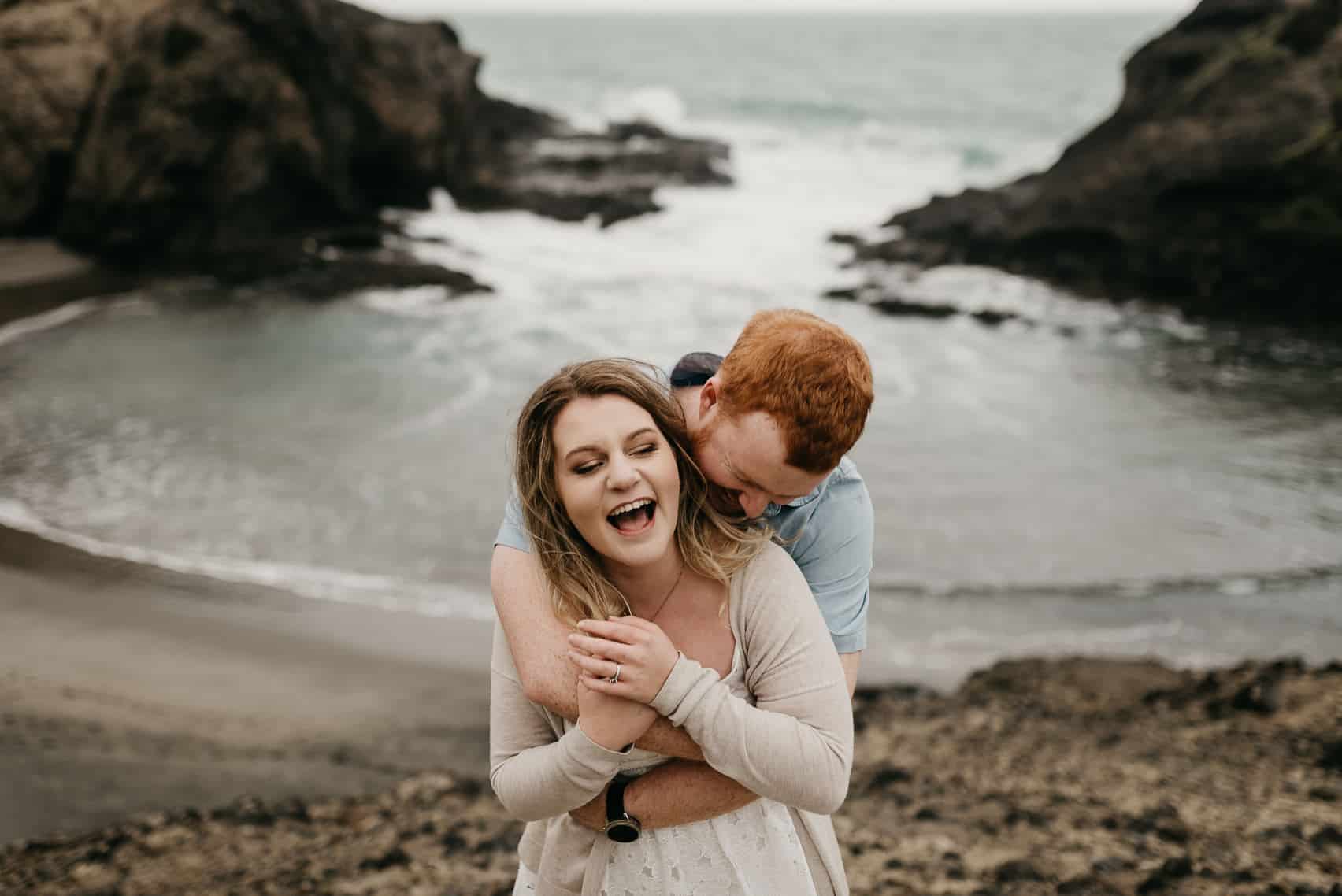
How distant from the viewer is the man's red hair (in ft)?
7.36

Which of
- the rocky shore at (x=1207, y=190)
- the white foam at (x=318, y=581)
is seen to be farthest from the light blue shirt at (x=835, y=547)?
the rocky shore at (x=1207, y=190)

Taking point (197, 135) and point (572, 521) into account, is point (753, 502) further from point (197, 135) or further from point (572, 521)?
point (197, 135)

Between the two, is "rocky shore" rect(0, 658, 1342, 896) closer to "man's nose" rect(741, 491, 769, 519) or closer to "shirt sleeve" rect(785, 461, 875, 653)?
"shirt sleeve" rect(785, 461, 875, 653)

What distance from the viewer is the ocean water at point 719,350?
8875mm

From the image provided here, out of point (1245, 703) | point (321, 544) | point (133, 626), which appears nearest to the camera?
point (1245, 703)

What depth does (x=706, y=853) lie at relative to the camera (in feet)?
7.92

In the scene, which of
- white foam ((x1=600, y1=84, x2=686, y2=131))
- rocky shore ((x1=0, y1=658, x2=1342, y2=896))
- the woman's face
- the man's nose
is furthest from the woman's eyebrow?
white foam ((x1=600, y1=84, x2=686, y2=131))

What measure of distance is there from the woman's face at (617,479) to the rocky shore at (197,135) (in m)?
17.7

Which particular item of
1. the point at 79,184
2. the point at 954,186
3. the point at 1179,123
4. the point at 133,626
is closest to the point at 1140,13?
the point at 954,186

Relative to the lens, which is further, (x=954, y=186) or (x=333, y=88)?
(x=954, y=186)

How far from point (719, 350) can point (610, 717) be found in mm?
15569

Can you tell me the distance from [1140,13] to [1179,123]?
139 meters

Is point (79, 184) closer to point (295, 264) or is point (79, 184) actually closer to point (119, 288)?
point (119, 288)

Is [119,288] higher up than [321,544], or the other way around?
[119,288]
